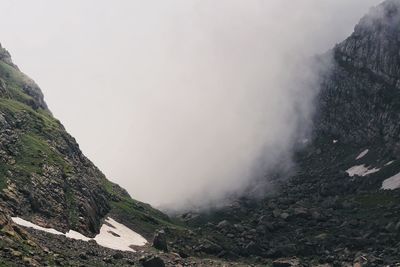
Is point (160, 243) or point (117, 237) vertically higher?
point (160, 243)

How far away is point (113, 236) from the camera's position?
134 m

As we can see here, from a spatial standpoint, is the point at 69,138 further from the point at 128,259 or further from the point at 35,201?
the point at 128,259

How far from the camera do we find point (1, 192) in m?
105

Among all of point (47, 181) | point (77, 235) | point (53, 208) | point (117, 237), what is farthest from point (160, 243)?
point (47, 181)

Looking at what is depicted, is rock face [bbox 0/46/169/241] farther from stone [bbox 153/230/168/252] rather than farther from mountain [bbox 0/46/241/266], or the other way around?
stone [bbox 153/230/168/252]

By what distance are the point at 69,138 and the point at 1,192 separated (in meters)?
88.0

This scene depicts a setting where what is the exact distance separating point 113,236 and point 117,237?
1172mm

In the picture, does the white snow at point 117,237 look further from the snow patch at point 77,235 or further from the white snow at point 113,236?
the snow patch at point 77,235

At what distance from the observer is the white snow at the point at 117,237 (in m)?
121

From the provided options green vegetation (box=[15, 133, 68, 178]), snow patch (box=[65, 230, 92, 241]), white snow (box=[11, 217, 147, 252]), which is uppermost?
green vegetation (box=[15, 133, 68, 178])

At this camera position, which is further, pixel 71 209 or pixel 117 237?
pixel 117 237

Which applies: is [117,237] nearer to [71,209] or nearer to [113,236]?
[113,236]

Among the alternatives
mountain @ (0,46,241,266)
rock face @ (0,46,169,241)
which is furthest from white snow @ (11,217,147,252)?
Answer: rock face @ (0,46,169,241)

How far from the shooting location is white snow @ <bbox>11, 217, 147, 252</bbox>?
107675mm
